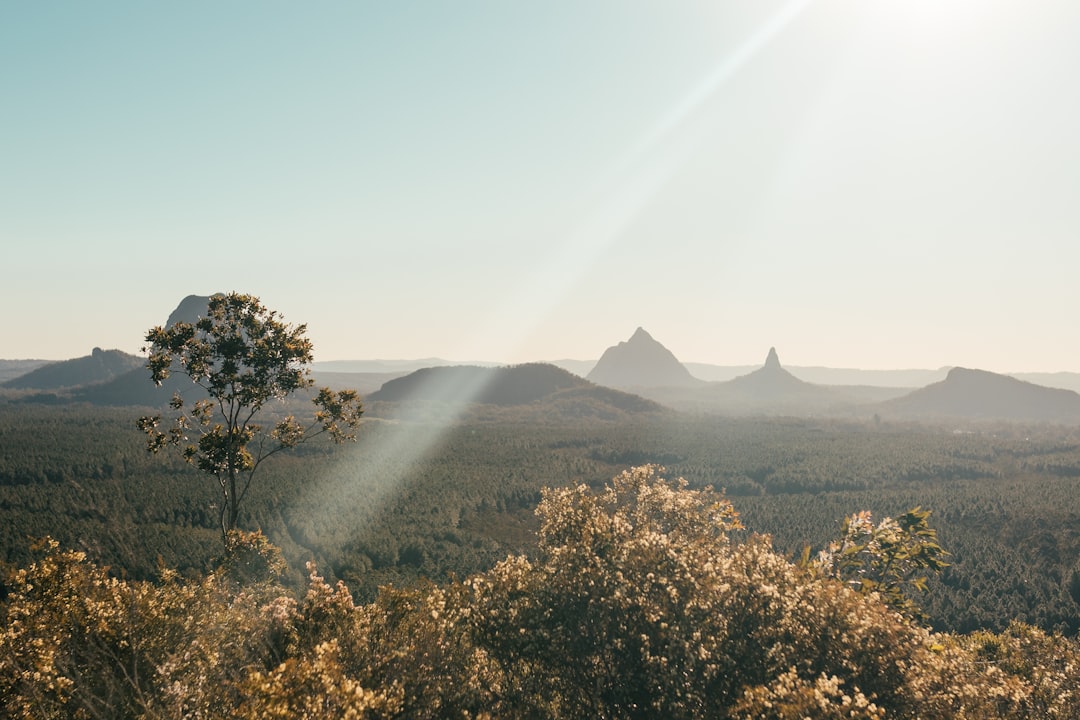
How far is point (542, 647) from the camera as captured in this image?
17.3 metres

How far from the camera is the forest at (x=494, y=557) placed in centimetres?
1561

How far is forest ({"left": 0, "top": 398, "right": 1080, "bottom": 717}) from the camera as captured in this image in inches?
615

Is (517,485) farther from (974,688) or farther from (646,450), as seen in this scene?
(974,688)

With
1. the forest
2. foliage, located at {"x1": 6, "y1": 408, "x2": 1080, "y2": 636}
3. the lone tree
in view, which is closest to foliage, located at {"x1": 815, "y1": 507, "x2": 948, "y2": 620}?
the forest

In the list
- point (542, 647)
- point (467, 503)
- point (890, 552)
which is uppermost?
point (890, 552)

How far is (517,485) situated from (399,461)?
1655 inches

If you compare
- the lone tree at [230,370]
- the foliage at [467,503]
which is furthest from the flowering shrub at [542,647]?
the foliage at [467,503]

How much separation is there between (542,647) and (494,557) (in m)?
70.2

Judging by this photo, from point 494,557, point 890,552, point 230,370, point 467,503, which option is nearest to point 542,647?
point 890,552

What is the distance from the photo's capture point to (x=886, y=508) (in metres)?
123

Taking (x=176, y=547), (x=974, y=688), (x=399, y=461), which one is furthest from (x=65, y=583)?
(x=399, y=461)

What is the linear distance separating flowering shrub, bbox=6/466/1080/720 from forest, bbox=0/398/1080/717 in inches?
4.5

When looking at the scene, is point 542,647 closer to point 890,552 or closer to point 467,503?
point 890,552

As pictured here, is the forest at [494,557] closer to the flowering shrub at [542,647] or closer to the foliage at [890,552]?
the flowering shrub at [542,647]
